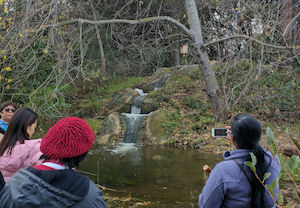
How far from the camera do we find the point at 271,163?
2066mm

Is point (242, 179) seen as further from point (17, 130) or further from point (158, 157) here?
point (158, 157)

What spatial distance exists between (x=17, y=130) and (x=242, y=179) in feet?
6.60

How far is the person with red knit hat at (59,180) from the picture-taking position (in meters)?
1.38

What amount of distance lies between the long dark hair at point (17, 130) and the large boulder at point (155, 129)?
8680mm

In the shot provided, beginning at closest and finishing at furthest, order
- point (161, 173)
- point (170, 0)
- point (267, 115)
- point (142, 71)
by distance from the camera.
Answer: point (161, 173)
point (267, 115)
point (170, 0)
point (142, 71)

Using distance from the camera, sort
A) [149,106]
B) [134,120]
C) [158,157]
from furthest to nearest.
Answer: [149,106], [134,120], [158,157]

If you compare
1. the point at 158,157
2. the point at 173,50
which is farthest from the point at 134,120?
the point at 158,157

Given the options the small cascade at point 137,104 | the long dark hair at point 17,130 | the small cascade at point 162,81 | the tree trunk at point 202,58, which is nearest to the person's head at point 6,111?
the long dark hair at point 17,130

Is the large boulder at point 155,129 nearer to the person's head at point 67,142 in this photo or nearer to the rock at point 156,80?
the rock at point 156,80

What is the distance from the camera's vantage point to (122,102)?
14.1 m

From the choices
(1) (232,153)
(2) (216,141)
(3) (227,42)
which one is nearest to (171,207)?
(1) (232,153)

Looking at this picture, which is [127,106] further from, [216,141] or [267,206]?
[267,206]

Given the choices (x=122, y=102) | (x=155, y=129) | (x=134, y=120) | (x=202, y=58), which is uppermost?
(x=202, y=58)

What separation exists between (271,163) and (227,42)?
320 inches
